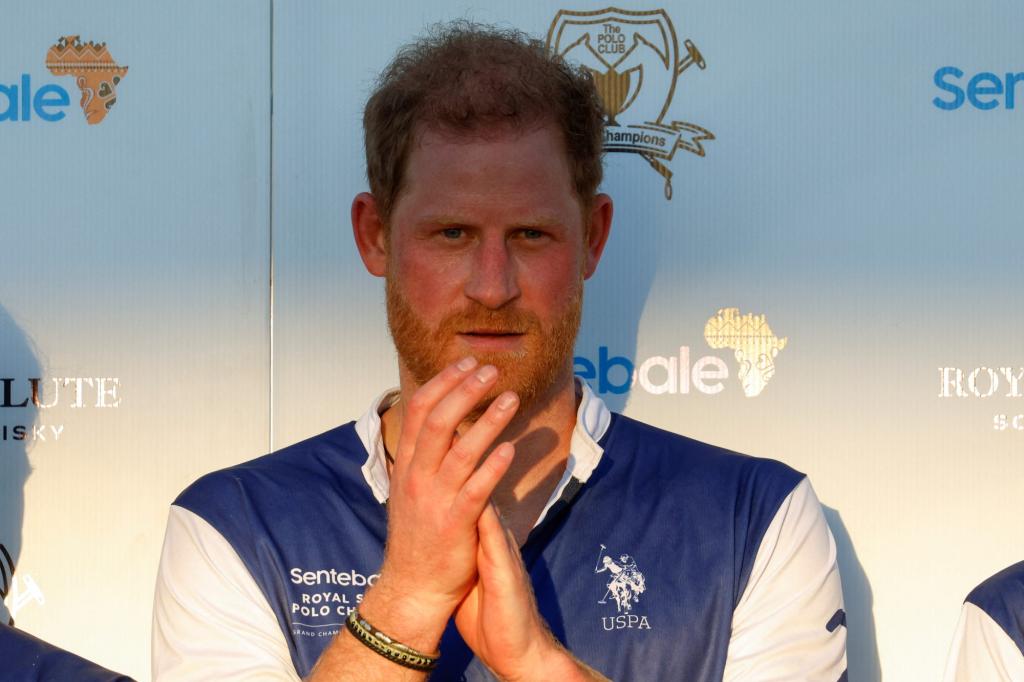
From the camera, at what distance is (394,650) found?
1.30 m

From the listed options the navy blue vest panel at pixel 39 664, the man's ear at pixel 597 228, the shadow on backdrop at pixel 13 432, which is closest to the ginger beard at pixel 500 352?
the man's ear at pixel 597 228

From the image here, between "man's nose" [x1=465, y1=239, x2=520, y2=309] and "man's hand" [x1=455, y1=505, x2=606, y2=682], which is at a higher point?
"man's nose" [x1=465, y1=239, x2=520, y2=309]

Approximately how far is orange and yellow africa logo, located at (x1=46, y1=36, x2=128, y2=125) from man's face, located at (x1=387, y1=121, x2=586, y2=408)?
0.82m

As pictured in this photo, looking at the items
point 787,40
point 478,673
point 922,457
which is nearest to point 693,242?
point 787,40

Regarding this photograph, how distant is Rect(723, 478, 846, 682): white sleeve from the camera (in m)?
1.49

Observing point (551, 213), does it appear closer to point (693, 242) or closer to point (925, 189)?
point (693, 242)

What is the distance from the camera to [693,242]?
2.19 metres

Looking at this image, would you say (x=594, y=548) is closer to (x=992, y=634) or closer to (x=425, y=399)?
(x=425, y=399)

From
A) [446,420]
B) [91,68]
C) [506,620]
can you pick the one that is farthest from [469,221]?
[91,68]

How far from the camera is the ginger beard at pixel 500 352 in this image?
1.58m

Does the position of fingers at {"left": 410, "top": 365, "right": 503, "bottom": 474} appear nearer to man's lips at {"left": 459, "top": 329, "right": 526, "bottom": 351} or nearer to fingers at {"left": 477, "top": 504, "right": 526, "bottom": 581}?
fingers at {"left": 477, "top": 504, "right": 526, "bottom": 581}

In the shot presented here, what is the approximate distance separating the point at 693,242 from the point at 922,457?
56 centimetres

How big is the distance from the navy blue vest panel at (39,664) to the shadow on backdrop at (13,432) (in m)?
0.63

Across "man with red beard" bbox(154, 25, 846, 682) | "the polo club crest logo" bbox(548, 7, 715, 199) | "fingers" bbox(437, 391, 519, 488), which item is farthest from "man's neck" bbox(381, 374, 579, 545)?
"the polo club crest logo" bbox(548, 7, 715, 199)
